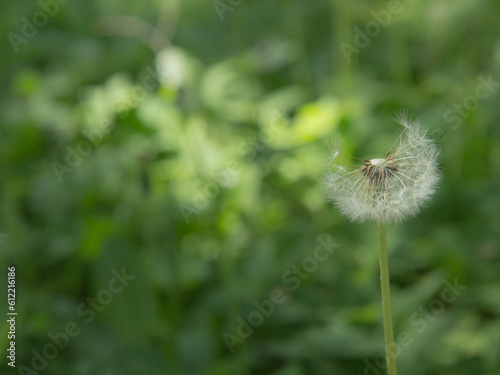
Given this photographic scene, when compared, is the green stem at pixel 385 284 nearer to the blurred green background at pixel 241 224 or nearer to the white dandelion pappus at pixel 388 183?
the white dandelion pappus at pixel 388 183

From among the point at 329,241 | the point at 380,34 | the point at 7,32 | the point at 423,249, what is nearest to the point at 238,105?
the point at 329,241

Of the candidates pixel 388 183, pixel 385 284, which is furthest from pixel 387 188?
pixel 385 284

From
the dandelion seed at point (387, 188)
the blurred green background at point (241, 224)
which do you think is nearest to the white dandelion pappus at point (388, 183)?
the dandelion seed at point (387, 188)

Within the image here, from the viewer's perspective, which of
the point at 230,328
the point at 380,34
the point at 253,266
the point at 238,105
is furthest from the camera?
the point at 380,34

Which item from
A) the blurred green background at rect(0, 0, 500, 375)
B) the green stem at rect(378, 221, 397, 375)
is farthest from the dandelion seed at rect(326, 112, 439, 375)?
the blurred green background at rect(0, 0, 500, 375)

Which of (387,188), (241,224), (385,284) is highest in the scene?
(241,224)

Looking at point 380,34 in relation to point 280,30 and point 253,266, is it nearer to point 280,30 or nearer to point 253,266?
point 280,30

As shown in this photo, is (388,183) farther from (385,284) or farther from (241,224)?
(241,224)

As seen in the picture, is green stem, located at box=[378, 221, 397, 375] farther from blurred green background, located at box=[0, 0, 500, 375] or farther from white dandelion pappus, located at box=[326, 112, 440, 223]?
blurred green background, located at box=[0, 0, 500, 375]
